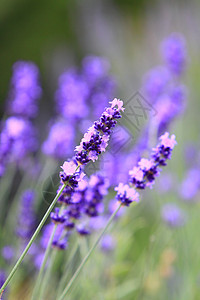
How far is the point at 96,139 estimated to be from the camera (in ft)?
1.64

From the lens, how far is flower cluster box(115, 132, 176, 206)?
59 cm

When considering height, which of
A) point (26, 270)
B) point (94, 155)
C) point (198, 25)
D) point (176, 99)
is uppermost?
point (198, 25)

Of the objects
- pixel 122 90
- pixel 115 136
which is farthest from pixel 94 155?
pixel 122 90

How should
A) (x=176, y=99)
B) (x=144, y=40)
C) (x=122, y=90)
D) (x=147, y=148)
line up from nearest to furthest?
(x=147, y=148) < (x=176, y=99) < (x=122, y=90) < (x=144, y=40)

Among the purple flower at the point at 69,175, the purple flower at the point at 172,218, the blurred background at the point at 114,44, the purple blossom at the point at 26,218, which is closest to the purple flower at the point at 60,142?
the purple blossom at the point at 26,218

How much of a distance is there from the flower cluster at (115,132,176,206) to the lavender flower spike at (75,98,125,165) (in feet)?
0.36

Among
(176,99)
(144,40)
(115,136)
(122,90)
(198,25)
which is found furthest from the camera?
(144,40)

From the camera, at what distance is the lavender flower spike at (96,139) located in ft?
1.64

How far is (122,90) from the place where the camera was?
8.24 feet

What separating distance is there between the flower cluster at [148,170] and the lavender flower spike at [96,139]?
111mm

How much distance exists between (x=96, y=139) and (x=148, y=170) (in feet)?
0.42

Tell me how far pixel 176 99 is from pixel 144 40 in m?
1.95

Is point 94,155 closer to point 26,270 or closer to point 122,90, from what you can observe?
point 26,270

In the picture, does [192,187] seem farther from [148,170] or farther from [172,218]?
[148,170]
